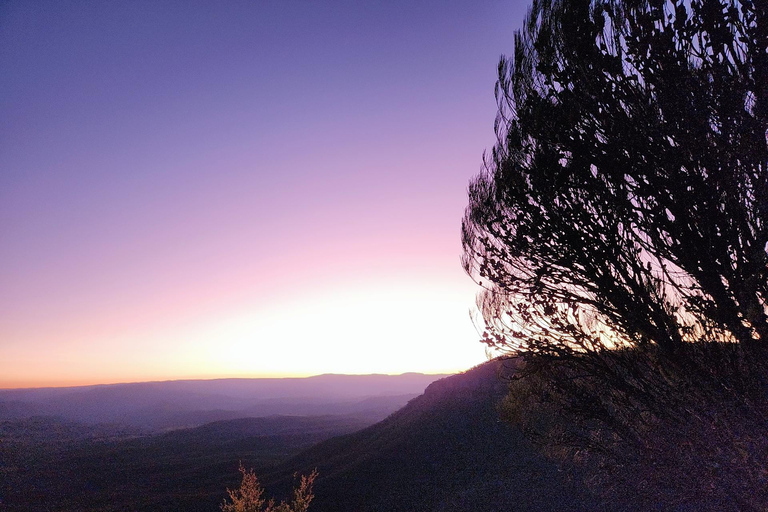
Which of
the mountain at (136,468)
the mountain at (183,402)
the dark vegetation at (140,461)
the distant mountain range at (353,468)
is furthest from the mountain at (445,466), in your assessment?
the mountain at (183,402)

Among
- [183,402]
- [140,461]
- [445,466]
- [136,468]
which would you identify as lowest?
[183,402]

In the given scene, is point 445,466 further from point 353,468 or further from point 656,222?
point 656,222

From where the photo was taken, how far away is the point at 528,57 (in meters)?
5.70

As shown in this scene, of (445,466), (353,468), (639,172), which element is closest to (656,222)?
(639,172)

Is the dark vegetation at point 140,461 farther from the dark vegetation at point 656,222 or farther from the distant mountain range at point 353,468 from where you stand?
the dark vegetation at point 656,222

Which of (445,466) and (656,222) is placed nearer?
(656,222)

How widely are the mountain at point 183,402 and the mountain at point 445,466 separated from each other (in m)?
67.5

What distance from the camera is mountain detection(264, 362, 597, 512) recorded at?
45.0 feet

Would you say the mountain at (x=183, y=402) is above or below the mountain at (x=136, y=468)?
below

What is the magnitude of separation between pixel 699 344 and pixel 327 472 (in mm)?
23745

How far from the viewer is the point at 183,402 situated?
5694 inches

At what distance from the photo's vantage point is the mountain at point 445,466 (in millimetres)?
13727

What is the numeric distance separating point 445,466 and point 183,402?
503ft

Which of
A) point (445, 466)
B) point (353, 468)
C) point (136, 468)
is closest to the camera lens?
point (445, 466)
